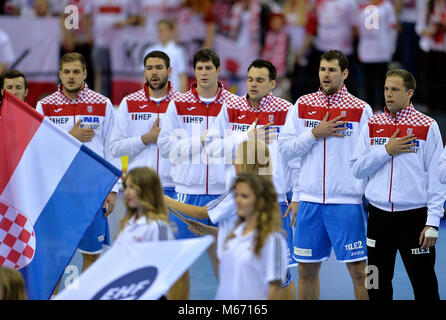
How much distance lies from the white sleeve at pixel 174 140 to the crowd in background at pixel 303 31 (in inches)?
223

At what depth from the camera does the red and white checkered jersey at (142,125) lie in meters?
8.85

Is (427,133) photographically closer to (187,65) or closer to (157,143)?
(157,143)

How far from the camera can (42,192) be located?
758cm

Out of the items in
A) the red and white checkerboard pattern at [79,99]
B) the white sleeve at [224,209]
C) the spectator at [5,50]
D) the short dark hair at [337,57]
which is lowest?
the white sleeve at [224,209]

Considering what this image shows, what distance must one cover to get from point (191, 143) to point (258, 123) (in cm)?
67

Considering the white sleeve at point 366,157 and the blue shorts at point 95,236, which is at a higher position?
the white sleeve at point 366,157

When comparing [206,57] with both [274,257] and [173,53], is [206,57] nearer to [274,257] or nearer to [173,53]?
[274,257]

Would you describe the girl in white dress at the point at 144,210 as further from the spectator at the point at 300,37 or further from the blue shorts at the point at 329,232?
the spectator at the point at 300,37

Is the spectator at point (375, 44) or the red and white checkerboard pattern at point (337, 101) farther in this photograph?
the spectator at point (375, 44)

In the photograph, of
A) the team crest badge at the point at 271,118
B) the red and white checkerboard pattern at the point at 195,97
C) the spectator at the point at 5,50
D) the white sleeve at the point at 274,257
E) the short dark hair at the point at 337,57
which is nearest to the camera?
the white sleeve at the point at 274,257

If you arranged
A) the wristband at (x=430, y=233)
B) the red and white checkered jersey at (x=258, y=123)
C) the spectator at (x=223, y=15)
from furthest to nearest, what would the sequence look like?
the spectator at (x=223, y=15) → the red and white checkered jersey at (x=258, y=123) → the wristband at (x=430, y=233)

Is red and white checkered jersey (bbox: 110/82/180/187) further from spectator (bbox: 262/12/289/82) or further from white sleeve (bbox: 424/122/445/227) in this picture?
spectator (bbox: 262/12/289/82)

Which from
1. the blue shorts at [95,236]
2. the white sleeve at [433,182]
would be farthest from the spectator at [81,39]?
the white sleeve at [433,182]
